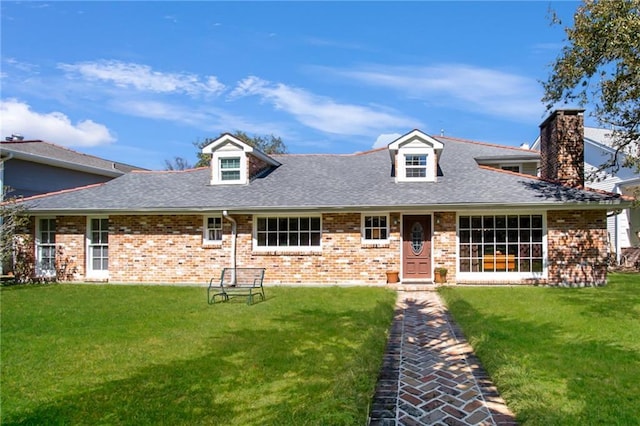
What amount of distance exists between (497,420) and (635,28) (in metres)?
11.9

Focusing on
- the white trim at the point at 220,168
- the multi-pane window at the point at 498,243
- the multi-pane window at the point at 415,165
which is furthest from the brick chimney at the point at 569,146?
the white trim at the point at 220,168

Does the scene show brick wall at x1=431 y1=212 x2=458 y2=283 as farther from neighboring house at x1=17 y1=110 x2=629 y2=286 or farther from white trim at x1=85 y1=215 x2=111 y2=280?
white trim at x1=85 y1=215 x2=111 y2=280

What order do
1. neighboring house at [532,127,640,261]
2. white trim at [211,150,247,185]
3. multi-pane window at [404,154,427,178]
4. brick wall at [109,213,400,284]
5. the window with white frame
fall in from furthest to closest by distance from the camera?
1. neighboring house at [532,127,640,261]
2. the window with white frame
3. white trim at [211,150,247,185]
4. multi-pane window at [404,154,427,178]
5. brick wall at [109,213,400,284]

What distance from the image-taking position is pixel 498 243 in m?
14.5

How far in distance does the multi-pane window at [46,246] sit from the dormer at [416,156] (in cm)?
1291

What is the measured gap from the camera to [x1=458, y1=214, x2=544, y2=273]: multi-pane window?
14.3 m

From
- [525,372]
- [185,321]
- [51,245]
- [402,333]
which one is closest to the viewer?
[525,372]

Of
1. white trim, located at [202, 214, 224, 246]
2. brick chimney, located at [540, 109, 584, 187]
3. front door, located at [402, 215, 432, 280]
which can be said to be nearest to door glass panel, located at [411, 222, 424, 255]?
front door, located at [402, 215, 432, 280]

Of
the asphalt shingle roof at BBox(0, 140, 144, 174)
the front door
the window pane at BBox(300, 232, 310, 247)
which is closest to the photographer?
the front door

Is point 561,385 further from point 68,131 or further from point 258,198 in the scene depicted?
point 68,131

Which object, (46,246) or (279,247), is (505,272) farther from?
(46,246)

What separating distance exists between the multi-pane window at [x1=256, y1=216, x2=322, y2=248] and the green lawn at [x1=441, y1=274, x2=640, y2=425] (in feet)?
17.0

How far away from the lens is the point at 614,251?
21.4 metres

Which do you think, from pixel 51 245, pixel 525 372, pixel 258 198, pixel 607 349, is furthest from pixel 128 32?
pixel 607 349
